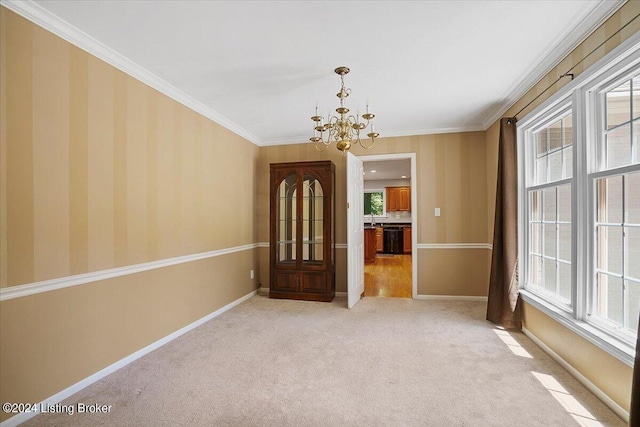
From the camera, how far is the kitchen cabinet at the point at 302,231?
4.65 metres

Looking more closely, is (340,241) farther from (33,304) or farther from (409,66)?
(33,304)

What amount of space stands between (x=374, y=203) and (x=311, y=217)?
6735 millimetres

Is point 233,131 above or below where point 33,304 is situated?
above

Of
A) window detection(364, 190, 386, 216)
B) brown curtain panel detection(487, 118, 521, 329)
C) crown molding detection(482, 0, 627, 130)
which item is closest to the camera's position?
crown molding detection(482, 0, 627, 130)

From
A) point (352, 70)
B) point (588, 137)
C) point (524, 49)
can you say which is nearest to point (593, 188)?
point (588, 137)

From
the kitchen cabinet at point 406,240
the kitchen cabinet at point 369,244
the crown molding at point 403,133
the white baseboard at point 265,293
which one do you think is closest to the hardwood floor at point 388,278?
the kitchen cabinet at point 369,244

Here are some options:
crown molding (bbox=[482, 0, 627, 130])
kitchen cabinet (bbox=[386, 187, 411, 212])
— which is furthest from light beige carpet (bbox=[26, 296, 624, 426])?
kitchen cabinet (bbox=[386, 187, 411, 212])

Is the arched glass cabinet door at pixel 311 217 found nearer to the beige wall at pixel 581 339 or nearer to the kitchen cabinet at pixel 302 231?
the kitchen cabinet at pixel 302 231

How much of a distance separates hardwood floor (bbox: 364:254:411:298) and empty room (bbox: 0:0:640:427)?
111 centimetres

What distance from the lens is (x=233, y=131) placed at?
4453mm

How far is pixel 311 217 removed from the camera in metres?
4.76

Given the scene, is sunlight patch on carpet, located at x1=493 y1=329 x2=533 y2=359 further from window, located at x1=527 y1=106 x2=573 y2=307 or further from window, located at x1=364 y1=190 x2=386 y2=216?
window, located at x1=364 y1=190 x2=386 y2=216

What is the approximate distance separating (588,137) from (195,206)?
353 cm

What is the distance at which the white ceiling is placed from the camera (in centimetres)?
202
